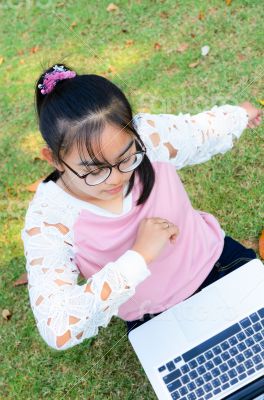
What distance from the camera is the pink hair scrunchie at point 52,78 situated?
838 mm

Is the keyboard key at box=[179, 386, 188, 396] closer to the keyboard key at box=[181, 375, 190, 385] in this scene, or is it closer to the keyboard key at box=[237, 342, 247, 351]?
the keyboard key at box=[181, 375, 190, 385]

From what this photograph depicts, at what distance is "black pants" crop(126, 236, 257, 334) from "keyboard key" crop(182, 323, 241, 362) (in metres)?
0.13

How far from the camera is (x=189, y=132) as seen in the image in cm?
99

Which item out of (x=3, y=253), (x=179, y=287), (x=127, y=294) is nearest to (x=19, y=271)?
(x=3, y=253)

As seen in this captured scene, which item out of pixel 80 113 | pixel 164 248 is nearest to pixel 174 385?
pixel 164 248

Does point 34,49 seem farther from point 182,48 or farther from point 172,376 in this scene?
point 172,376

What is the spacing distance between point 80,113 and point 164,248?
0.33m

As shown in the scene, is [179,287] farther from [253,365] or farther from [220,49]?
[220,49]

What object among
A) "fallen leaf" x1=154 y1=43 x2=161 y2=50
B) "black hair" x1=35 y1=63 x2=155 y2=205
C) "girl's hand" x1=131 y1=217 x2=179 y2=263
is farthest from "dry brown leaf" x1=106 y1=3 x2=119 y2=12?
"girl's hand" x1=131 y1=217 x2=179 y2=263

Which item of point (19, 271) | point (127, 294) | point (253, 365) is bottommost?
point (19, 271)

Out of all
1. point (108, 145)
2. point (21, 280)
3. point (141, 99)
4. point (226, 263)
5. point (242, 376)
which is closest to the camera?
point (108, 145)

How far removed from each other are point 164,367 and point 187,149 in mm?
421

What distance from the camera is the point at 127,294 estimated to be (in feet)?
2.68

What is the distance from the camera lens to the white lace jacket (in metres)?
0.81
